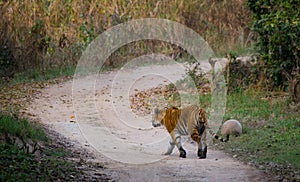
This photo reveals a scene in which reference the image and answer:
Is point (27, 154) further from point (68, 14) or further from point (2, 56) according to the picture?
point (68, 14)

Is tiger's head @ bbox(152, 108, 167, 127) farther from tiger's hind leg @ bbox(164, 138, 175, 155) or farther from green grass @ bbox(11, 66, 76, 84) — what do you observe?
green grass @ bbox(11, 66, 76, 84)

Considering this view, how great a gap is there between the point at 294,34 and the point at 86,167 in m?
6.37

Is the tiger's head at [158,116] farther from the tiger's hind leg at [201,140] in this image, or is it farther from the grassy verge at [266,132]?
the grassy verge at [266,132]

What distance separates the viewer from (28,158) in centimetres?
705

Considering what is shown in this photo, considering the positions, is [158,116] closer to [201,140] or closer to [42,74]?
[201,140]

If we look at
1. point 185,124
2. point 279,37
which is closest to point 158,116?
point 185,124

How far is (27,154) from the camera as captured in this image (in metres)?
7.22

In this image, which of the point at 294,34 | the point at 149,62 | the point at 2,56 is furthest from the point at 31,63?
the point at 294,34

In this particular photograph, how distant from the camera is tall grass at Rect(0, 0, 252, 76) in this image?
18.4m

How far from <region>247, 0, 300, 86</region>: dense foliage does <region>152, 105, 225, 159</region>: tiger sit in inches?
149

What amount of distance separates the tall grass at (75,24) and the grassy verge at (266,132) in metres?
6.26

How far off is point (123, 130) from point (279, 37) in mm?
3858

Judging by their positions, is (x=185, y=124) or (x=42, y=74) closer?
(x=185, y=124)

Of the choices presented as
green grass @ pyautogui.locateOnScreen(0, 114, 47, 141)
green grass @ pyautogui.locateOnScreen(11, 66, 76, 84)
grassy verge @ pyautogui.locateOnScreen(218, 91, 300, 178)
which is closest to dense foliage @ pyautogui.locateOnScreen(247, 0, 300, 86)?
grassy verge @ pyautogui.locateOnScreen(218, 91, 300, 178)
